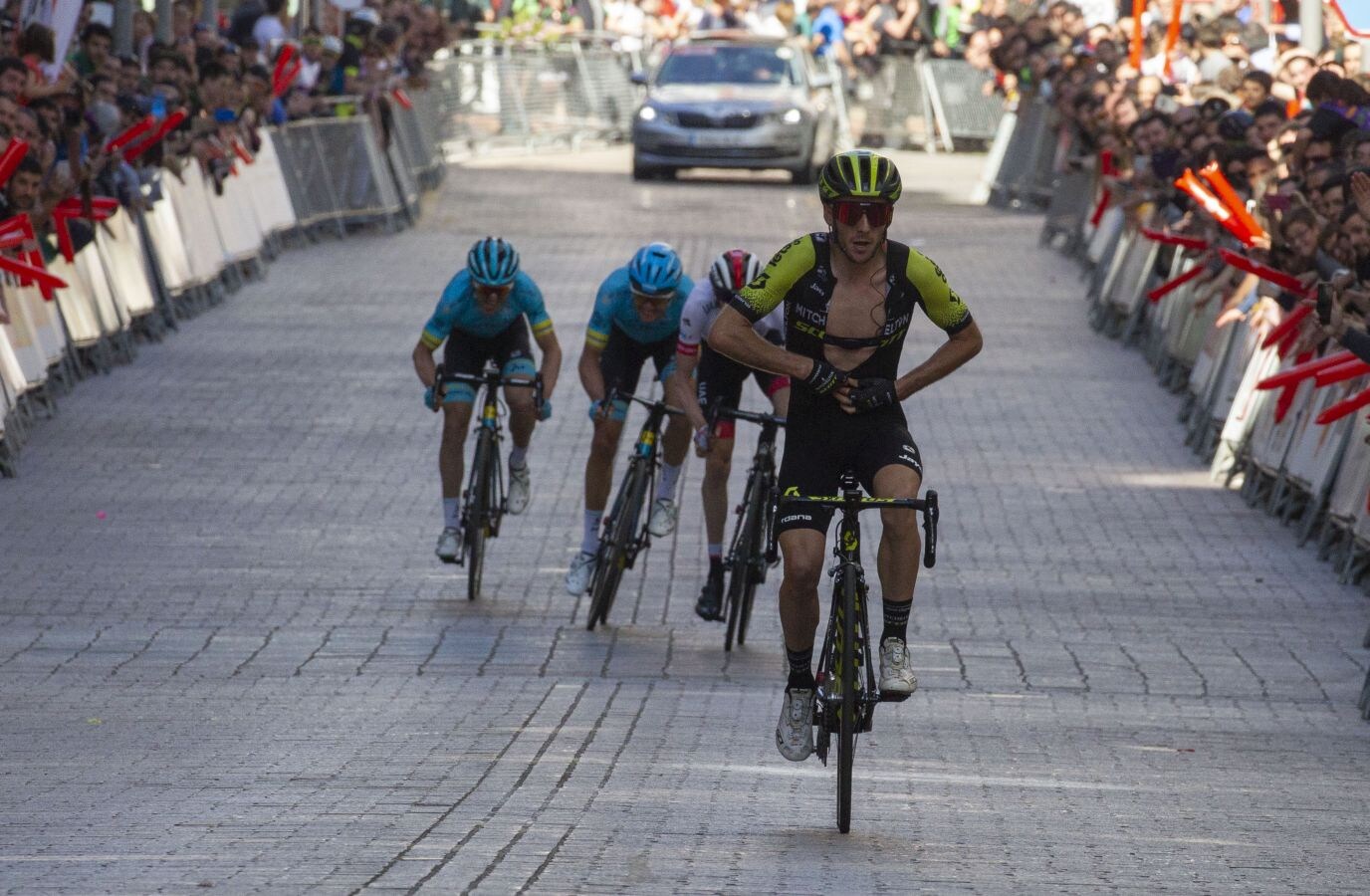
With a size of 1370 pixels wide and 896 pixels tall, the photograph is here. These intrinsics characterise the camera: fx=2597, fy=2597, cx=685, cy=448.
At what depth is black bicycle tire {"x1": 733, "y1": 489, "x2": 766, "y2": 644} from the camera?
35.5 feet

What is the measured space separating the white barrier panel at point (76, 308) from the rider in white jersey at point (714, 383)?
6789mm

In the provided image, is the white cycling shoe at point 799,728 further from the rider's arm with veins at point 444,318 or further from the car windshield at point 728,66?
the car windshield at point 728,66

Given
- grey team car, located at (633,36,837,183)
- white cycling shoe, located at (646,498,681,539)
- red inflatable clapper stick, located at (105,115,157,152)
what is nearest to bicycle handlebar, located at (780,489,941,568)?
white cycling shoe, located at (646,498,681,539)

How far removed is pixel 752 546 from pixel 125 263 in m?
9.68

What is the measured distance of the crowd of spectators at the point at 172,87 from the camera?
628 inches

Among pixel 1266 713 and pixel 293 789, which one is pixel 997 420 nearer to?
pixel 1266 713

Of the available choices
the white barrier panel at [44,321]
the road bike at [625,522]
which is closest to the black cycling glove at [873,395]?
the road bike at [625,522]

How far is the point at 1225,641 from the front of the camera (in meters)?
11.3

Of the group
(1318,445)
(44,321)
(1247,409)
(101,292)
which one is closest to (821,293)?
(1318,445)

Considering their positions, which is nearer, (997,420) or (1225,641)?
(1225,641)

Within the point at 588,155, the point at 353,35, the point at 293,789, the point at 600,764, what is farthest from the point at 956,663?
the point at 588,155

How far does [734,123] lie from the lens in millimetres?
34312

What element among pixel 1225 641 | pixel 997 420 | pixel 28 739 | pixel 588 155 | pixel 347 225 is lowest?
Result: pixel 588 155

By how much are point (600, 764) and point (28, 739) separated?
1.94 meters
